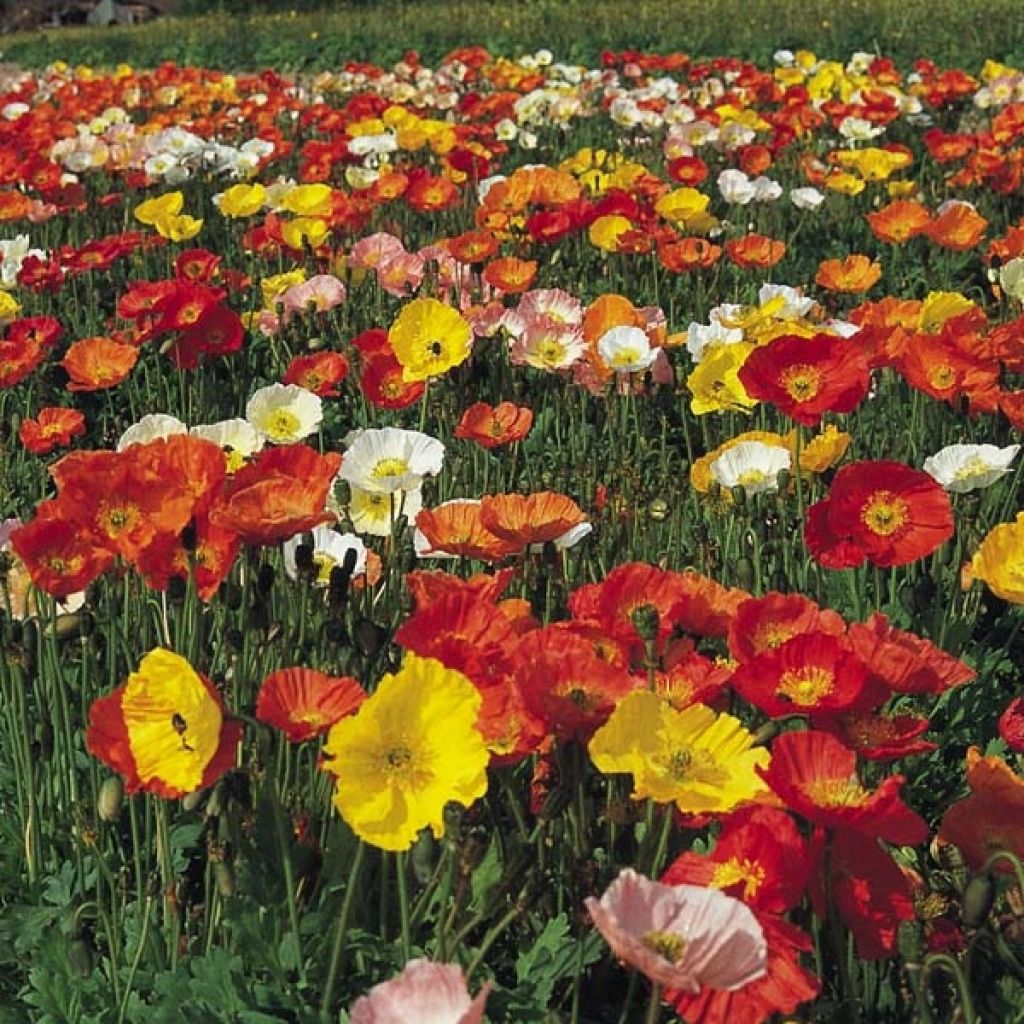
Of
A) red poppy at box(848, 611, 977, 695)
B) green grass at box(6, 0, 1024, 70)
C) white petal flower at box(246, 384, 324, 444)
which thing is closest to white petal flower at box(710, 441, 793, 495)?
white petal flower at box(246, 384, 324, 444)

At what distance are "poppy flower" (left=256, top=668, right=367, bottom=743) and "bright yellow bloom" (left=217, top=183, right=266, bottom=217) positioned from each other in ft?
11.1

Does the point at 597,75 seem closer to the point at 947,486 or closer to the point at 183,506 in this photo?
the point at 947,486

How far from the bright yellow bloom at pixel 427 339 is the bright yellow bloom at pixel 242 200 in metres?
1.92

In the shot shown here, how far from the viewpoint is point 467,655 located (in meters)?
1.46

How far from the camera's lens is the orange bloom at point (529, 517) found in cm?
189

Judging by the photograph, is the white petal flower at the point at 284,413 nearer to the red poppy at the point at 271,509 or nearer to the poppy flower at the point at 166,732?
the red poppy at the point at 271,509

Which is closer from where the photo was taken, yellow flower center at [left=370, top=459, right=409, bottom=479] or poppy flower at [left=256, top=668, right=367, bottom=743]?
poppy flower at [left=256, top=668, right=367, bottom=743]

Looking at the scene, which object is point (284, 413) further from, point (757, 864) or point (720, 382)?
point (757, 864)

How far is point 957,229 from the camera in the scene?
4133 mm

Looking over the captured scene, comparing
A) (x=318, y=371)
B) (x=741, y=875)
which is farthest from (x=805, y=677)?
(x=318, y=371)

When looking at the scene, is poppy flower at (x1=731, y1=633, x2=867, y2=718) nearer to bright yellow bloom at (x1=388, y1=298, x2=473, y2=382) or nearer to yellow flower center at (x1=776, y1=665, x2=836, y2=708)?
yellow flower center at (x1=776, y1=665, x2=836, y2=708)

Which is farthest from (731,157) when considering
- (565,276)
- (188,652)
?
(188,652)

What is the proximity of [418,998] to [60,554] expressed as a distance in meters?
0.89

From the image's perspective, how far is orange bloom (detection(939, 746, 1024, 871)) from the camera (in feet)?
4.87
